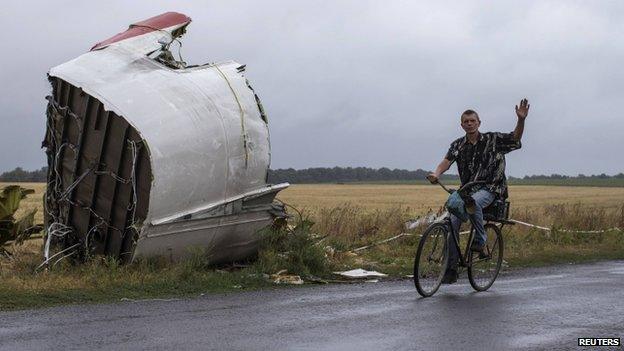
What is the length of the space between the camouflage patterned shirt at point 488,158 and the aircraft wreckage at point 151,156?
3.16 m

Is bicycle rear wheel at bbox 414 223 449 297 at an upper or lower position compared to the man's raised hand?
lower

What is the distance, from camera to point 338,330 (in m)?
7.11

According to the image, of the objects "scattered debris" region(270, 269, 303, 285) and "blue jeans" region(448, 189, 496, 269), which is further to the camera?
"scattered debris" region(270, 269, 303, 285)

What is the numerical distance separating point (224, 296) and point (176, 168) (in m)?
1.84

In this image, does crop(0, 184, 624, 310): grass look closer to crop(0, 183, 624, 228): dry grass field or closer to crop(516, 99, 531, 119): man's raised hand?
crop(0, 183, 624, 228): dry grass field

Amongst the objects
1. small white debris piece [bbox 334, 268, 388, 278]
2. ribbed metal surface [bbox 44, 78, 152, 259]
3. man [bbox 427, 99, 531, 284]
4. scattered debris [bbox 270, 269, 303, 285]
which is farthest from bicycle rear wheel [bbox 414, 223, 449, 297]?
ribbed metal surface [bbox 44, 78, 152, 259]

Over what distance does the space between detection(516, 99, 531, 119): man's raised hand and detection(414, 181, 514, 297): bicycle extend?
35.2 inches

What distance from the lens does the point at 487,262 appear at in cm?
1024

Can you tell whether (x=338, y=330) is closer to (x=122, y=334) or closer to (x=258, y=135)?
(x=122, y=334)

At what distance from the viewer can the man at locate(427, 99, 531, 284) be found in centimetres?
959

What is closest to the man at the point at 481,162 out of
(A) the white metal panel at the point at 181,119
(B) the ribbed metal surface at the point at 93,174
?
(A) the white metal panel at the point at 181,119

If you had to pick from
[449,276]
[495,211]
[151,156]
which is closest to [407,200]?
[495,211]

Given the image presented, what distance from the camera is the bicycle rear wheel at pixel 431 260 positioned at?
920 cm

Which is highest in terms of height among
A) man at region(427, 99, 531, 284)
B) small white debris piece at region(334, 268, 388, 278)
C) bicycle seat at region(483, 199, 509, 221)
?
man at region(427, 99, 531, 284)
